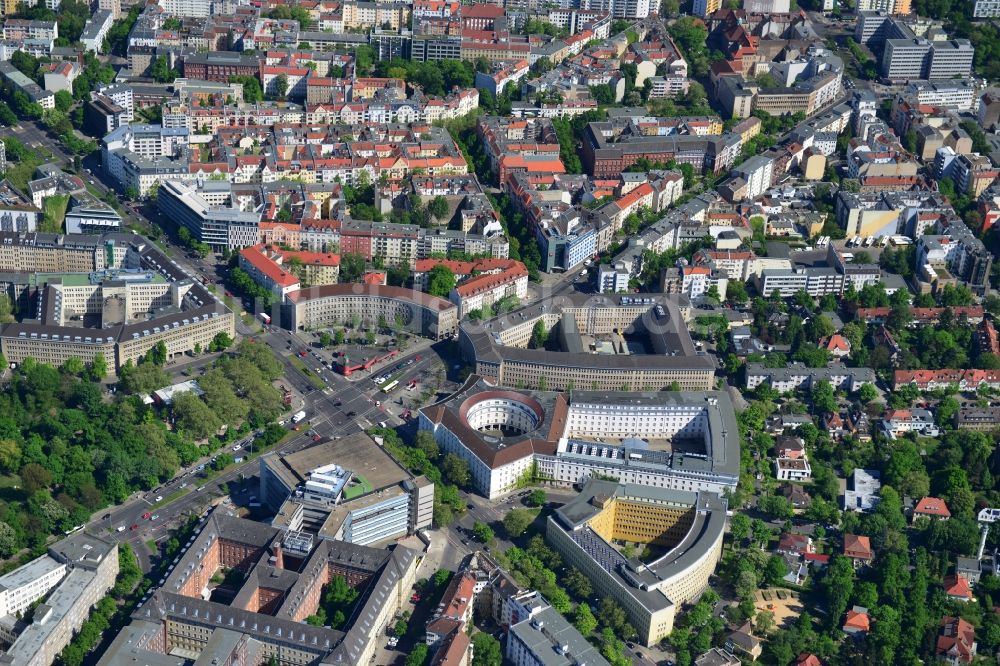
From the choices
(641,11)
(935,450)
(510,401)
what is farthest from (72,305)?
(641,11)

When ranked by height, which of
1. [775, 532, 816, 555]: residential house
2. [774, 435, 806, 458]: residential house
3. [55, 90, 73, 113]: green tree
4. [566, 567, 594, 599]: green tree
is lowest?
[566, 567, 594, 599]: green tree

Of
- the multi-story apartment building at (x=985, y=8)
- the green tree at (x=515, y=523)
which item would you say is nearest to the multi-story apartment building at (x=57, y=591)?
the green tree at (x=515, y=523)

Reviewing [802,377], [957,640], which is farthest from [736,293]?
[957,640]

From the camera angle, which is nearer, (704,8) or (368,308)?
(368,308)

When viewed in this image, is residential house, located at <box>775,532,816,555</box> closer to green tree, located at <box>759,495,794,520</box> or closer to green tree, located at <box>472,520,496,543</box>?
green tree, located at <box>759,495,794,520</box>

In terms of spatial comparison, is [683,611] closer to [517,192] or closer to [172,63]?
[517,192]

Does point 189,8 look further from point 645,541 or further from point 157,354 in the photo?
point 645,541

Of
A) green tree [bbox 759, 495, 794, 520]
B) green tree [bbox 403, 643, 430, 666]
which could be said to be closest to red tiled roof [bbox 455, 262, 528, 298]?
green tree [bbox 759, 495, 794, 520]

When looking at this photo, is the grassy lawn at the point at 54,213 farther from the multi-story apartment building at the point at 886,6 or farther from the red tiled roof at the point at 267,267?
the multi-story apartment building at the point at 886,6
